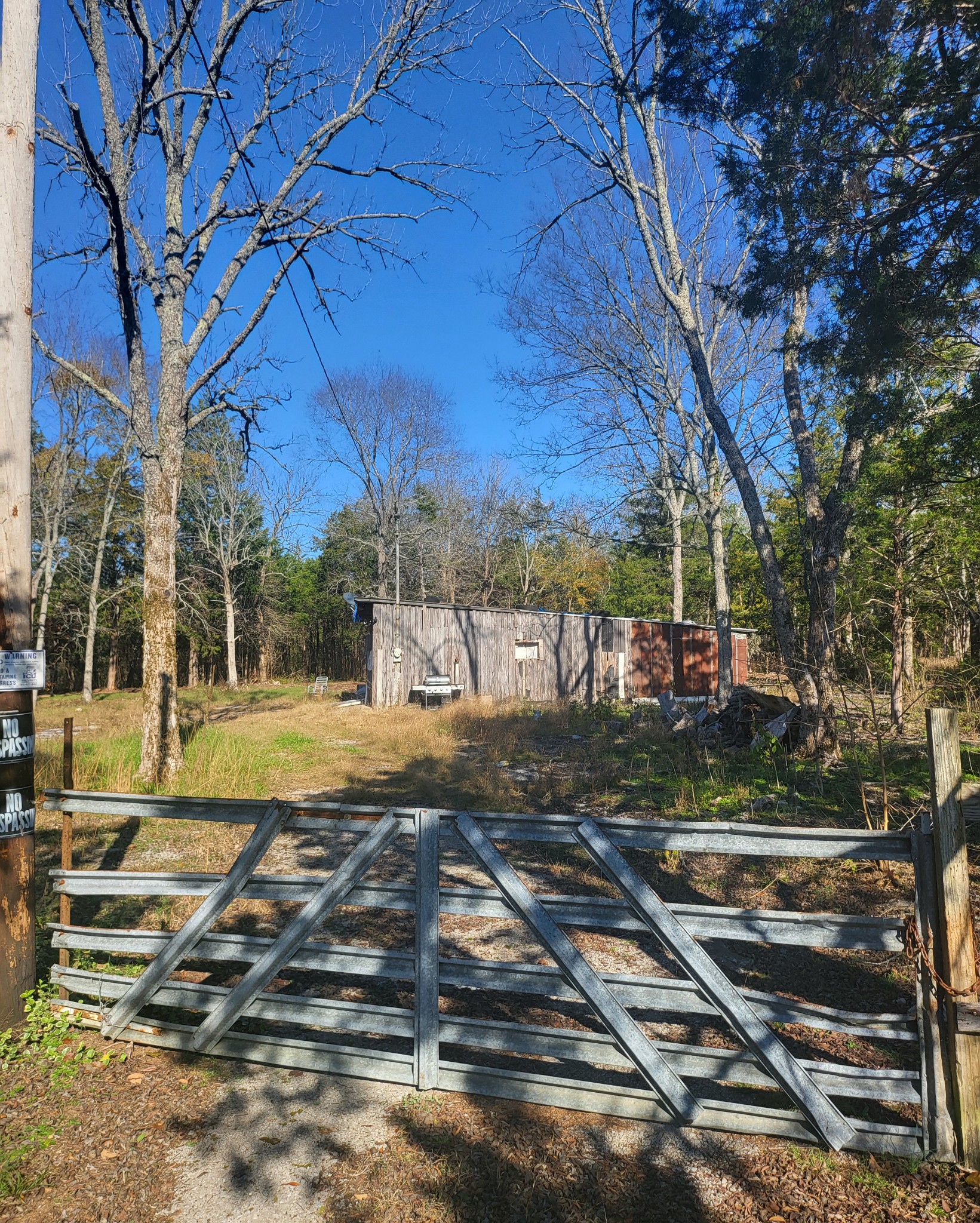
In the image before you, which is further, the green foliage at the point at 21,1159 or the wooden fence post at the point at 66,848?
the wooden fence post at the point at 66,848

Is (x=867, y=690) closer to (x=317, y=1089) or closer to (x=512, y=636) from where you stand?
(x=317, y=1089)

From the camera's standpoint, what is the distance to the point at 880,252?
19.6ft

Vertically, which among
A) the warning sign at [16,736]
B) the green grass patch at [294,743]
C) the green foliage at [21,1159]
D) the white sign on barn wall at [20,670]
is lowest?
the green grass patch at [294,743]

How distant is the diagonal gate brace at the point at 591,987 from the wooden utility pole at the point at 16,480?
2282 millimetres

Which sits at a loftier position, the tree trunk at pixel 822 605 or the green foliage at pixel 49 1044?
the tree trunk at pixel 822 605

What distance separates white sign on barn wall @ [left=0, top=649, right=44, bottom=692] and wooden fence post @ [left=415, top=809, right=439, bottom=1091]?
81.4 inches

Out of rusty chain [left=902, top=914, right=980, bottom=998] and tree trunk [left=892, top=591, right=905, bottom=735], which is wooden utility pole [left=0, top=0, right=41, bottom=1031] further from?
tree trunk [left=892, top=591, right=905, bottom=735]

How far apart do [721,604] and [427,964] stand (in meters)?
15.8

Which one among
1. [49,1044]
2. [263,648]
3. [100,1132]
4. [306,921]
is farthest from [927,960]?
[263,648]

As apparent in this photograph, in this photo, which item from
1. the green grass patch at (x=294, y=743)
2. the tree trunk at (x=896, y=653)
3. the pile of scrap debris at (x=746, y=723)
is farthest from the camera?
the green grass patch at (x=294, y=743)

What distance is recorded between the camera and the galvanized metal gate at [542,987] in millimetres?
2742

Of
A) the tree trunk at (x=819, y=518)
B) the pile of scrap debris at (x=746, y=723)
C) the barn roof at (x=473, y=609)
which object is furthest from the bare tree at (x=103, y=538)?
the tree trunk at (x=819, y=518)

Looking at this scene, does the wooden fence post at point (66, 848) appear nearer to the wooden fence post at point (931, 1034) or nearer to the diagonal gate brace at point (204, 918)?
the diagonal gate brace at point (204, 918)

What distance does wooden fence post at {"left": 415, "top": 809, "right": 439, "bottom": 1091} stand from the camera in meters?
3.11
